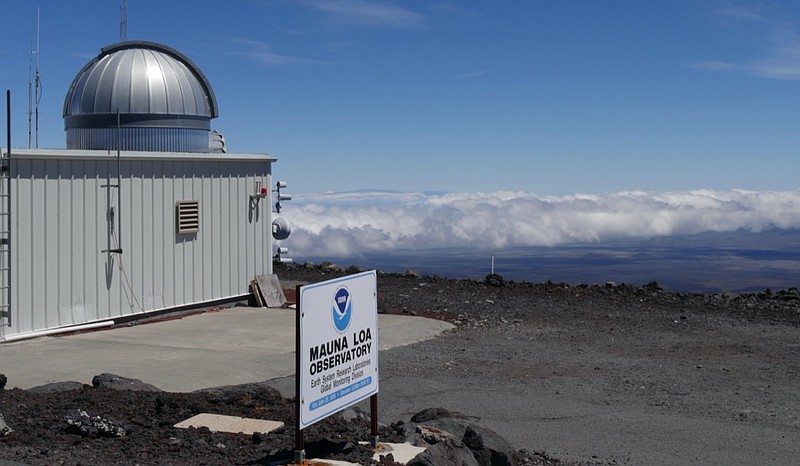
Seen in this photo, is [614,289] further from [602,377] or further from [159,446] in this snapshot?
[159,446]

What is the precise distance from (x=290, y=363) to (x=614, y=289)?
10.1 meters

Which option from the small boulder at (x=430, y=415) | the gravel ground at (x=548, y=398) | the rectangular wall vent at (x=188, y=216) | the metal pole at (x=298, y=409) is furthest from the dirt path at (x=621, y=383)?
the rectangular wall vent at (x=188, y=216)

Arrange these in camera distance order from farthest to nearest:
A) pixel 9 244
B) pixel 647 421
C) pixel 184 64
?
1. pixel 184 64
2. pixel 9 244
3. pixel 647 421

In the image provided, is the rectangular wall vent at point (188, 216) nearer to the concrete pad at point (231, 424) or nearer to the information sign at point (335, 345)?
the concrete pad at point (231, 424)

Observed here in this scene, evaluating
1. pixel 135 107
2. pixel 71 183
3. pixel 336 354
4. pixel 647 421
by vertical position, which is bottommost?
pixel 647 421

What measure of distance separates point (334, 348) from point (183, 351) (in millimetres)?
6268

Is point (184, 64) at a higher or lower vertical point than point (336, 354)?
higher

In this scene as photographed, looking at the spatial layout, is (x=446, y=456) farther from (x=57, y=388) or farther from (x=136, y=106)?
(x=136, y=106)

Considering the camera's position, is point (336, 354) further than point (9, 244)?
No

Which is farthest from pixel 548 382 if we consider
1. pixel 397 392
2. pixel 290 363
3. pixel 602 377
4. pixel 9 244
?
pixel 9 244

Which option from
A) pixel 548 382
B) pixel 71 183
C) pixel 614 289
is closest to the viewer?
pixel 548 382

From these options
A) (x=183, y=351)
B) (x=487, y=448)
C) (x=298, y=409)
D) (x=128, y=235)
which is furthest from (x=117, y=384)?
(x=128, y=235)

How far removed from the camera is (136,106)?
17031mm

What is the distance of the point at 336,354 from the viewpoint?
652cm
